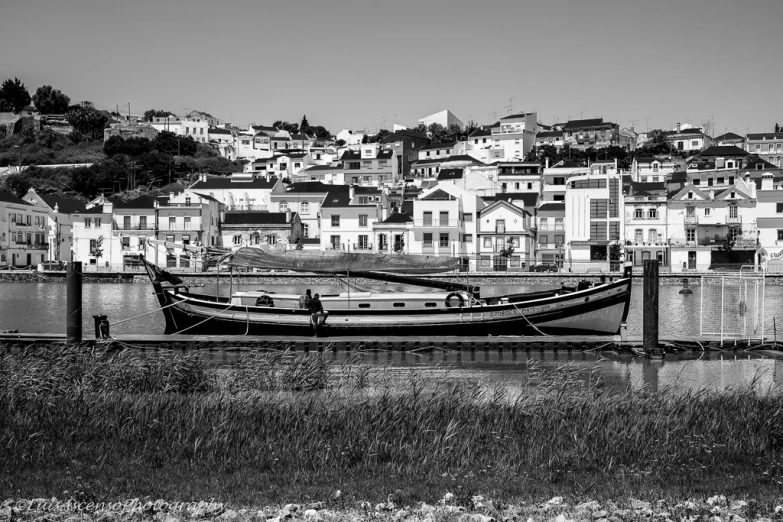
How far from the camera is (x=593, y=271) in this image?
70938 millimetres

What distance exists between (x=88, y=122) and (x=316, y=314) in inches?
6325

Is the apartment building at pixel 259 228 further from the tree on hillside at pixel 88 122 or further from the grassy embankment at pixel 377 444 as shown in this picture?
the tree on hillside at pixel 88 122

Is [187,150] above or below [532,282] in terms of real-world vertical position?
above

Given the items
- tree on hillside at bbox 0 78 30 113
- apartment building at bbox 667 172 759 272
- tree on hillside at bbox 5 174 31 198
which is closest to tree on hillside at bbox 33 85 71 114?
tree on hillside at bbox 0 78 30 113

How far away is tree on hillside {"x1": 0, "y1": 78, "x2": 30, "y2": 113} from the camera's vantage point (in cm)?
18825

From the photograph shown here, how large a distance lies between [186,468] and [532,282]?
5783 centimetres

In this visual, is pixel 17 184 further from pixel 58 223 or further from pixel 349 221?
pixel 349 221

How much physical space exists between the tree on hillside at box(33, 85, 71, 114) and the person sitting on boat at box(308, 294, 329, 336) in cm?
17523

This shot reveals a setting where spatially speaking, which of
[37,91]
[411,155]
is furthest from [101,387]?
[37,91]

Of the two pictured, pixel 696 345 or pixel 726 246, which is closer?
pixel 696 345

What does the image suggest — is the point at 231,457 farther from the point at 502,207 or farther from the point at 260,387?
the point at 502,207

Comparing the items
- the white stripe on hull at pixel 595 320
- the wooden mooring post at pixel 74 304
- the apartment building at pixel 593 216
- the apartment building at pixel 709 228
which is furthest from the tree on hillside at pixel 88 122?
the white stripe on hull at pixel 595 320

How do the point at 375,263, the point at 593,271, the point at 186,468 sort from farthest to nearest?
1. the point at 593,271
2. the point at 375,263
3. the point at 186,468

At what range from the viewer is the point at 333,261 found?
26656 millimetres
